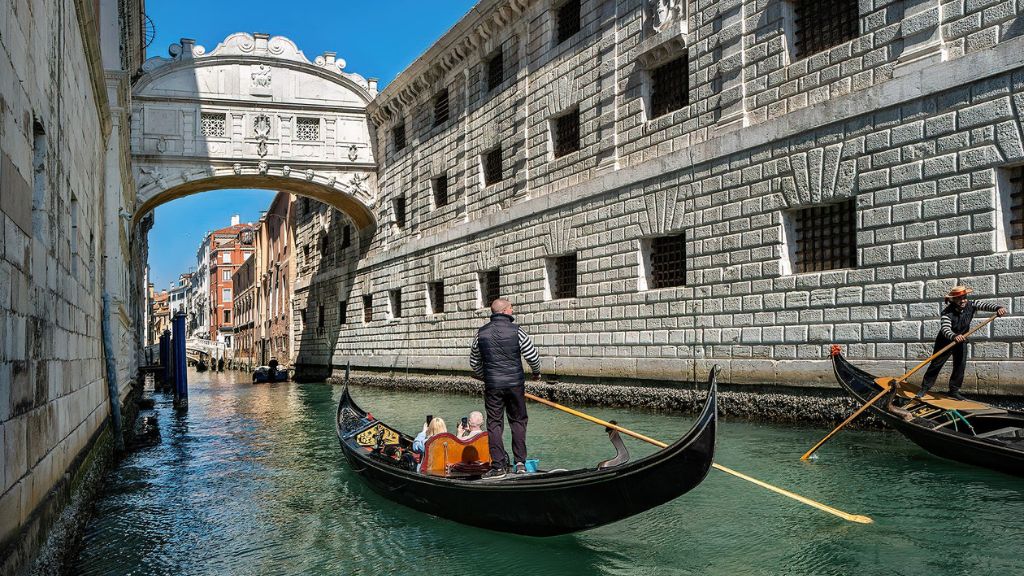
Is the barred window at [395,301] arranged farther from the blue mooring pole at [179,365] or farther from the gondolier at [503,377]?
the gondolier at [503,377]

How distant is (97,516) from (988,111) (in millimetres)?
8002

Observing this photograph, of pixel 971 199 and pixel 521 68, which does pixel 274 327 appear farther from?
pixel 971 199

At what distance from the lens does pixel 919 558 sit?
4117 millimetres

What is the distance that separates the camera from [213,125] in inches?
747

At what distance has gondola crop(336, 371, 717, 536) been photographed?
3.70m

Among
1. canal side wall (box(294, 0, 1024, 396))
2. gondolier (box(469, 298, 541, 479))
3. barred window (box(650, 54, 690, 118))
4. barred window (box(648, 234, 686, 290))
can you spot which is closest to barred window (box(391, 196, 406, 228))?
canal side wall (box(294, 0, 1024, 396))

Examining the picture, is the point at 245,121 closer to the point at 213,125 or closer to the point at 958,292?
the point at 213,125

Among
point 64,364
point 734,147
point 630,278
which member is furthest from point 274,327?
point 64,364

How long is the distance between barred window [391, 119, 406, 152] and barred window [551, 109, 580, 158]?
23.1ft

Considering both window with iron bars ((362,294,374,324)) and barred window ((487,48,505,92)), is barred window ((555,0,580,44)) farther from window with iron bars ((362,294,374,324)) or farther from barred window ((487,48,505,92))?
window with iron bars ((362,294,374,324))

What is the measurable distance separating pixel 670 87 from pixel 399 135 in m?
10.5

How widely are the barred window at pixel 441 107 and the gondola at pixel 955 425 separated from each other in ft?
41.4

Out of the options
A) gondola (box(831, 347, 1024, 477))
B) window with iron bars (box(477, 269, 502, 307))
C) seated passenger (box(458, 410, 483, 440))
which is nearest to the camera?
gondola (box(831, 347, 1024, 477))

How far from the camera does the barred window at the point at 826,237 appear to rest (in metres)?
8.62
